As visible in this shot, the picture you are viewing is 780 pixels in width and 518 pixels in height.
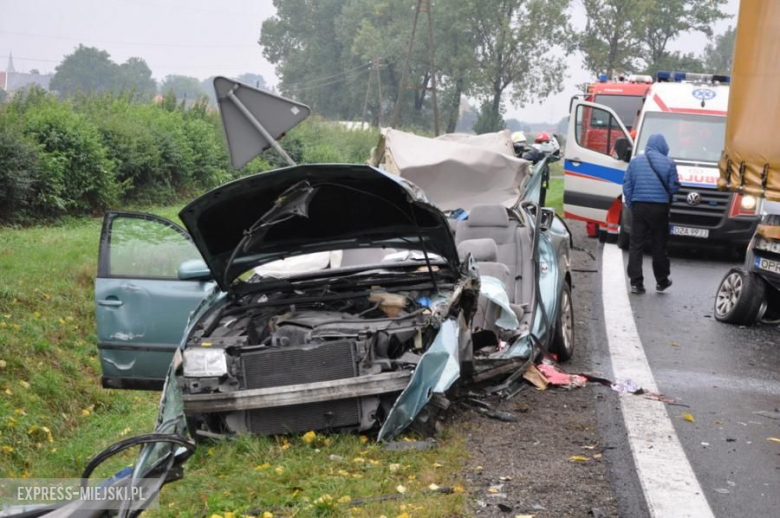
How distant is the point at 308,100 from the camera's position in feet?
284

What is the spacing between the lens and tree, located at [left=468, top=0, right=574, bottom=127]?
225ft

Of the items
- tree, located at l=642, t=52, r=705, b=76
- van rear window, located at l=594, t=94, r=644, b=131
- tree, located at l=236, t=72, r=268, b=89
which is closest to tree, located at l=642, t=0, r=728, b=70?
tree, located at l=642, t=52, r=705, b=76

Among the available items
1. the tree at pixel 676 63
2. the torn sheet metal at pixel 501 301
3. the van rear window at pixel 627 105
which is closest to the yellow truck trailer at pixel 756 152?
the torn sheet metal at pixel 501 301

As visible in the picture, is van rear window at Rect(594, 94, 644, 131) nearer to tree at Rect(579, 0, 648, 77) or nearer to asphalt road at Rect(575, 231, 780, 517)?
asphalt road at Rect(575, 231, 780, 517)

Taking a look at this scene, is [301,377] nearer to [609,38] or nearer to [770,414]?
[770,414]

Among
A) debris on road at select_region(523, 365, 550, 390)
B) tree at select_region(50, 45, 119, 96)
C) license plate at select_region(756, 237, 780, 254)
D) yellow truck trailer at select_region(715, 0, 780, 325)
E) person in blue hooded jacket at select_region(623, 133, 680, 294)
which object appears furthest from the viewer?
tree at select_region(50, 45, 119, 96)

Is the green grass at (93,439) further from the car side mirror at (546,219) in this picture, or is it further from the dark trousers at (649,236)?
the dark trousers at (649,236)

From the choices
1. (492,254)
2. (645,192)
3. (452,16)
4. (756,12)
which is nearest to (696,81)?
(645,192)

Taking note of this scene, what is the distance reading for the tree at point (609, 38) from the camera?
6519cm

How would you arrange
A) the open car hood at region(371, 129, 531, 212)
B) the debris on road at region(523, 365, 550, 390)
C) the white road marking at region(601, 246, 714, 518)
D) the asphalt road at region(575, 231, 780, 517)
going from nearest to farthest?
the white road marking at region(601, 246, 714, 518) < the asphalt road at region(575, 231, 780, 517) < the debris on road at region(523, 365, 550, 390) < the open car hood at region(371, 129, 531, 212)

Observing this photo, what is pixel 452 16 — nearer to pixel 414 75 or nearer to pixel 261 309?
pixel 414 75

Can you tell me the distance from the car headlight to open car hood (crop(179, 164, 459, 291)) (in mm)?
871

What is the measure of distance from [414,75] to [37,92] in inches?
2229

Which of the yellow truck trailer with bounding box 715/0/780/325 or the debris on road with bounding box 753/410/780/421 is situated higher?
the yellow truck trailer with bounding box 715/0/780/325
